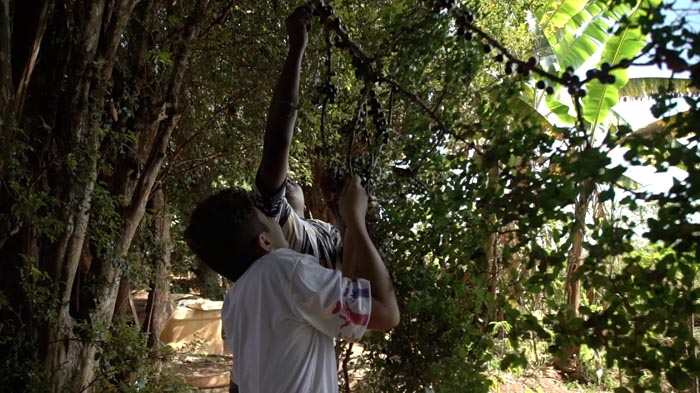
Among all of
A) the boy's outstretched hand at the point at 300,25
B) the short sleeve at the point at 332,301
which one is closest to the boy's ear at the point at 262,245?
the short sleeve at the point at 332,301

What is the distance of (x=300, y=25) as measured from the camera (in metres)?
1.45

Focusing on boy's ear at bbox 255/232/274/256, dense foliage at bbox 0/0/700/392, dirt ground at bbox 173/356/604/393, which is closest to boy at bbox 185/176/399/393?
boy's ear at bbox 255/232/274/256

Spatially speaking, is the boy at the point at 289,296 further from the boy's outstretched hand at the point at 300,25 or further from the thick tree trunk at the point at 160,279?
the thick tree trunk at the point at 160,279

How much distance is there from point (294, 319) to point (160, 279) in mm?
4296

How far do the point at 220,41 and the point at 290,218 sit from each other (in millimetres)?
2466

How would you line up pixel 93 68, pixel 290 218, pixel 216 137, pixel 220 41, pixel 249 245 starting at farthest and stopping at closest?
pixel 216 137
pixel 220 41
pixel 93 68
pixel 290 218
pixel 249 245

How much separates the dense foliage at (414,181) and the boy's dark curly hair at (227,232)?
0.29 m

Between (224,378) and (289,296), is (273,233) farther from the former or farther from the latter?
(224,378)

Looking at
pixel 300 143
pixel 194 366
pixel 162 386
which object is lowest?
pixel 194 366

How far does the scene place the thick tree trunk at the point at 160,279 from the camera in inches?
182

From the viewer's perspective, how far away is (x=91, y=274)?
11.1ft

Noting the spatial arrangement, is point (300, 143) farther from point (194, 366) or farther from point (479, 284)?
point (194, 366)

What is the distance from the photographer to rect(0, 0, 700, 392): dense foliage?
0.81m

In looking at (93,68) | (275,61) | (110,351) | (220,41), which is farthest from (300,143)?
(110,351)
